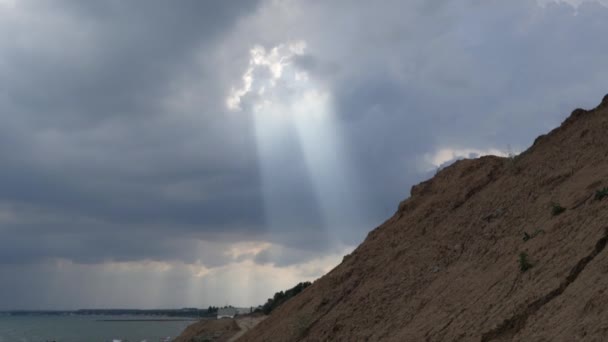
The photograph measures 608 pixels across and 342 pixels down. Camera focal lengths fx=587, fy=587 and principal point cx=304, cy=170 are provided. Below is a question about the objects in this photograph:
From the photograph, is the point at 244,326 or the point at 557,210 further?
the point at 244,326

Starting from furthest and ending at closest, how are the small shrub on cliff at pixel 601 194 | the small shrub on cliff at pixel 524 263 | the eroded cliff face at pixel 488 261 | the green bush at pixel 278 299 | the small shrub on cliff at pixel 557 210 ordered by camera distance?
the green bush at pixel 278 299
the small shrub on cliff at pixel 557 210
the small shrub on cliff at pixel 601 194
the small shrub on cliff at pixel 524 263
the eroded cliff face at pixel 488 261

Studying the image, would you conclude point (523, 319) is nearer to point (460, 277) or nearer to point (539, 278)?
point (539, 278)

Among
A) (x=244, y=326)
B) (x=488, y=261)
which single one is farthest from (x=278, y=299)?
(x=488, y=261)

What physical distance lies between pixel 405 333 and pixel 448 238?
5.13 m

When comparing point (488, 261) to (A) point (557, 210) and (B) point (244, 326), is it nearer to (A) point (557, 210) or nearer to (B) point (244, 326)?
(A) point (557, 210)

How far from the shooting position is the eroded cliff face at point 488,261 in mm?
10133

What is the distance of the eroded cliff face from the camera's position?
399 inches

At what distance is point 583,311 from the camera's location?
8773 mm

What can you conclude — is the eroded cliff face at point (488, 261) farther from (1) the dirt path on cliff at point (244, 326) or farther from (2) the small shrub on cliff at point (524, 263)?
(1) the dirt path on cliff at point (244, 326)

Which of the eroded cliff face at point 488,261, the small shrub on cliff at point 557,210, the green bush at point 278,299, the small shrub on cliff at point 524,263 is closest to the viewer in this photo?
the eroded cliff face at point 488,261

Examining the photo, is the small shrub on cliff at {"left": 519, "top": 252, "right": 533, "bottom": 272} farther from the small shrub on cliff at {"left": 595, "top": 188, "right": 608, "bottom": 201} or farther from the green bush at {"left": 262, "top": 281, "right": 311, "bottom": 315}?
the green bush at {"left": 262, "top": 281, "right": 311, "bottom": 315}

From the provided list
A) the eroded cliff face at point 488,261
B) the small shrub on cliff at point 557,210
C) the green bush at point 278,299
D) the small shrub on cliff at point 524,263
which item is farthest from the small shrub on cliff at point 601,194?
the green bush at point 278,299

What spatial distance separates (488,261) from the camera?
14188 mm

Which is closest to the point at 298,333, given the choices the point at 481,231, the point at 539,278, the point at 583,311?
the point at 481,231
